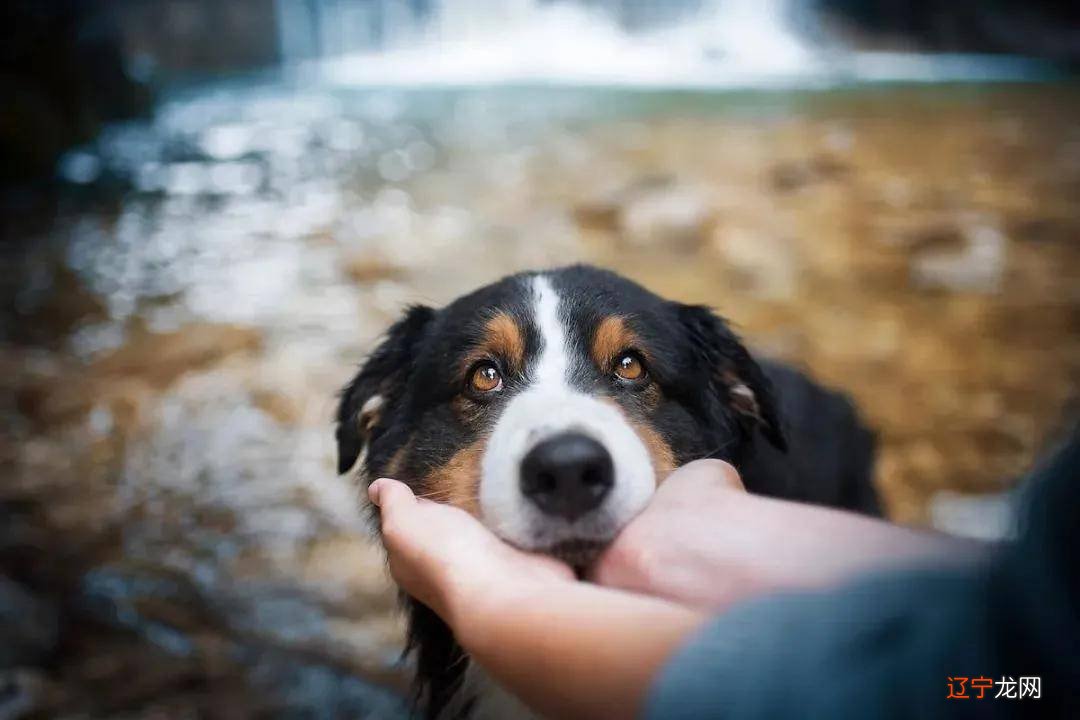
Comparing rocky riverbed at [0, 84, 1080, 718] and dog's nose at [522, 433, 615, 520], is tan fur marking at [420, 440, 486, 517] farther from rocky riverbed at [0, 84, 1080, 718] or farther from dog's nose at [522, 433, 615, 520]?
rocky riverbed at [0, 84, 1080, 718]

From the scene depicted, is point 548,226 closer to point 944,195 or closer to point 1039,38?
point 944,195

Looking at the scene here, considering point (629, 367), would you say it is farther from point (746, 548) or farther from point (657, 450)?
point (746, 548)

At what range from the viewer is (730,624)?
2.55 ft

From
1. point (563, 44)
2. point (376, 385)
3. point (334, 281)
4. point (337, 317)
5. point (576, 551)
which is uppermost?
point (563, 44)

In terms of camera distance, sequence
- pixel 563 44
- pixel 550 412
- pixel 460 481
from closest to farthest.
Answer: pixel 550 412 → pixel 460 481 → pixel 563 44

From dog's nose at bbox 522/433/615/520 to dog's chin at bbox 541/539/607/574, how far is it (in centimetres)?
5

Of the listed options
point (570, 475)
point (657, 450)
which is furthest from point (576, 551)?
point (657, 450)

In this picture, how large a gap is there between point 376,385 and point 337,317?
414cm

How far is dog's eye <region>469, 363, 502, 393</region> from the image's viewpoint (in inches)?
78.0

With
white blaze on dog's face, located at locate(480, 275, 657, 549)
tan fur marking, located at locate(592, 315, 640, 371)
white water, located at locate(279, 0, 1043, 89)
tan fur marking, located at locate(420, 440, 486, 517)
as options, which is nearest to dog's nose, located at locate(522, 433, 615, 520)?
white blaze on dog's face, located at locate(480, 275, 657, 549)

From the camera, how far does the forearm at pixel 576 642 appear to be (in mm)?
839

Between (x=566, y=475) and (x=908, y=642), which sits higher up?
(x=908, y=642)

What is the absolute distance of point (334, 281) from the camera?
7023 millimetres

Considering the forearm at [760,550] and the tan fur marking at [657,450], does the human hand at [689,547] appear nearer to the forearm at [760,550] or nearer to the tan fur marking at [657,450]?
the forearm at [760,550]
